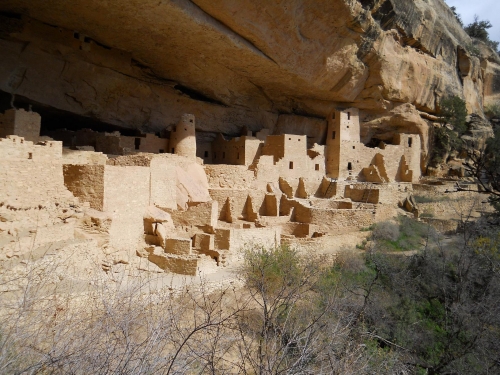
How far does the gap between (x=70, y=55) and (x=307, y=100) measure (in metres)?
10.1

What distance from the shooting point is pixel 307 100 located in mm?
18500

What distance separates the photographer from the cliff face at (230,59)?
12.0 meters

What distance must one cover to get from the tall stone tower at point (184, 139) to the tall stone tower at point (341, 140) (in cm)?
638

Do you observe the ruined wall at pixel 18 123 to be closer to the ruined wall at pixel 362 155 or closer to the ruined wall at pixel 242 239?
the ruined wall at pixel 242 239

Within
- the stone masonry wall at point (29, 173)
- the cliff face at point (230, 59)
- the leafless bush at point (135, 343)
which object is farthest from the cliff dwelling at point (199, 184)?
the leafless bush at point (135, 343)

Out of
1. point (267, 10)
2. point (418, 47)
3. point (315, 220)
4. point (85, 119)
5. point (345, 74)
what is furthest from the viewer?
point (418, 47)

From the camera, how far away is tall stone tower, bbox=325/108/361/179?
17.6m

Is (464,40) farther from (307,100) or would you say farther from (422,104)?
(307,100)

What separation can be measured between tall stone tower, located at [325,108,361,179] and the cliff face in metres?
0.67

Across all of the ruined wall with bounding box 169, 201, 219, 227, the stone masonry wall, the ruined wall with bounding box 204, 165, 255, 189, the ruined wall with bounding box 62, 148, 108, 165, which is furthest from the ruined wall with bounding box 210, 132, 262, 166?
the stone masonry wall

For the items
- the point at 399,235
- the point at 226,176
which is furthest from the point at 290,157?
the point at 399,235

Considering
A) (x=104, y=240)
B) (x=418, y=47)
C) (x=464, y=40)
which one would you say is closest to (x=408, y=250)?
(x=104, y=240)

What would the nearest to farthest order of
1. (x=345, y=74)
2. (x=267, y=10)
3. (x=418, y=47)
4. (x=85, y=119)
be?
(x=267, y=10)
(x=85, y=119)
(x=345, y=74)
(x=418, y=47)

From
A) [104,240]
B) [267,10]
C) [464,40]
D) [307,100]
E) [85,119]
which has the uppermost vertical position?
[464,40]
